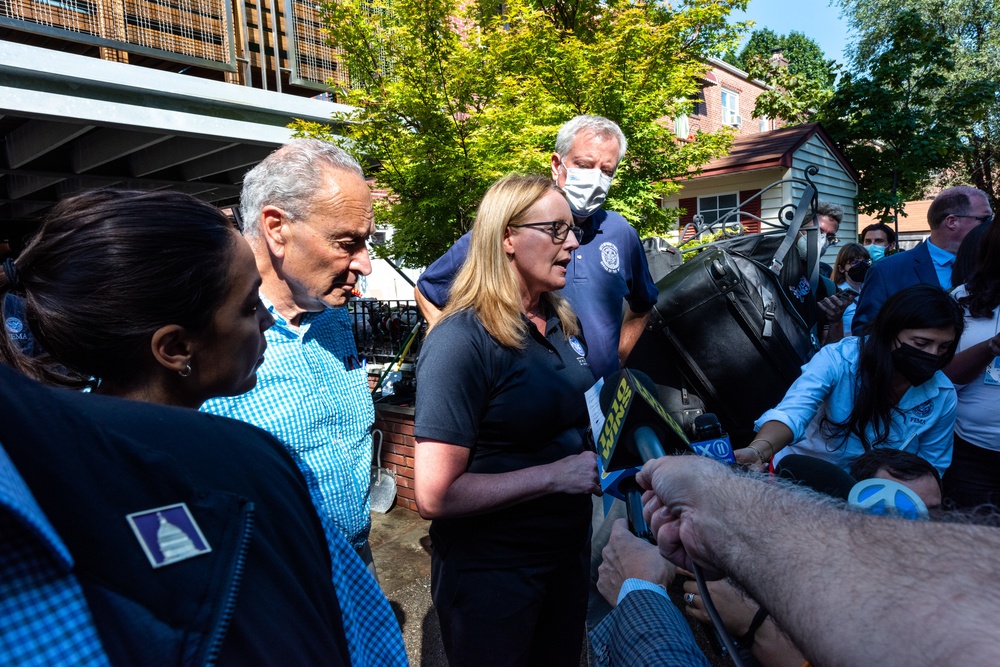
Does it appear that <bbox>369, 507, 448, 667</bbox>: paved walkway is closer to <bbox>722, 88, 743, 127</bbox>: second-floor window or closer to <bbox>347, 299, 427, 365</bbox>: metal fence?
<bbox>347, 299, 427, 365</bbox>: metal fence

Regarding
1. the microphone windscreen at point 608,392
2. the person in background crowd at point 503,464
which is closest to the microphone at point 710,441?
the microphone windscreen at point 608,392

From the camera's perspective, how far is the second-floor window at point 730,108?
27531 mm

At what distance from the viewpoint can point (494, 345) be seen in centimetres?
190

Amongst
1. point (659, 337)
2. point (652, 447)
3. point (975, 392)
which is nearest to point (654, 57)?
point (659, 337)

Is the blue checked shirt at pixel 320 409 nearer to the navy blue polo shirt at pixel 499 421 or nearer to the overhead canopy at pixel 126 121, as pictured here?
the navy blue polo shirt at pixel 499 421

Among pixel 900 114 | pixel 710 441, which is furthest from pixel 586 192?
pixel 900 114

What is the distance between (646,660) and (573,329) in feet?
4.23

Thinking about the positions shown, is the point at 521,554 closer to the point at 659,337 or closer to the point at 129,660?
the point at 129,660

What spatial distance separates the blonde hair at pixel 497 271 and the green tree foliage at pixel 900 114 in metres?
15.6

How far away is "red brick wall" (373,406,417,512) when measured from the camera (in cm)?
484

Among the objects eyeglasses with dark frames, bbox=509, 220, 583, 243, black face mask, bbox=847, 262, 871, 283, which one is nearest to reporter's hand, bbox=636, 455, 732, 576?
eyeglasses with dark frames, bbox=509, 220, 583, 243

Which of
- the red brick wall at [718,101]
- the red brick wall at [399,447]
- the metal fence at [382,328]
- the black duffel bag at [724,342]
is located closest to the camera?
the black duffel bag at [724,342]

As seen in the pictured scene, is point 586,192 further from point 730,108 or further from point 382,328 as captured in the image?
point 730,108

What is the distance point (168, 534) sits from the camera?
645 millimetres
